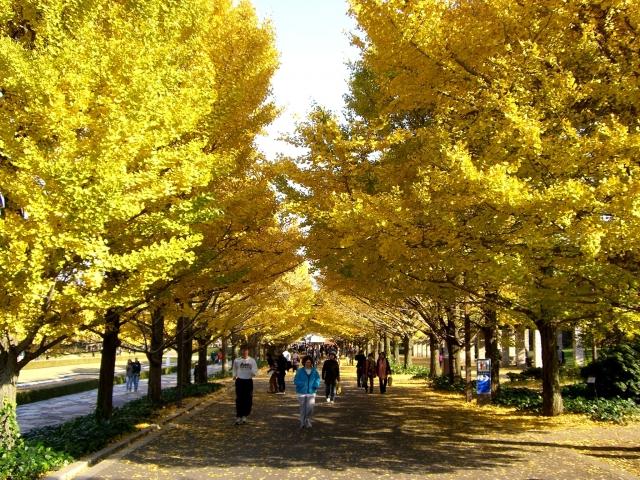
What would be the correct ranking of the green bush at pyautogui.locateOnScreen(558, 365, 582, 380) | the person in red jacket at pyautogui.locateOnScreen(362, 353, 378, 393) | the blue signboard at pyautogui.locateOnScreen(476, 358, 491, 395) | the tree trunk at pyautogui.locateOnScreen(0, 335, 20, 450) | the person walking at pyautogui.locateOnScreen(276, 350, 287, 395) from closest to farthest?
the tree trunk at pyautogui.locateOnScreen(0, 335, 20, 450) < the blue signboard at pyautogui.locateOnScreen(476, 358, 491, 395) < the person in red jacket at pyautogui.locateOnScreen(362, 353, 378, 393) < the person walking at pyautogui.locateOnScreen(276, 350, 287, 395) < the green bush at pyautogui.locateOnScreen(558, 365, 582, 380)

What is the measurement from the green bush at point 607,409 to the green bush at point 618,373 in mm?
1039

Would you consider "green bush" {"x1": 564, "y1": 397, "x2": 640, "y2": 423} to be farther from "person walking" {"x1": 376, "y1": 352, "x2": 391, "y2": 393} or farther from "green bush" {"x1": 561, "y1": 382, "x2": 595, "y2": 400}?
"person walking" {"x1": 376, "y1": 352, "x2": 391, "y2": 393}

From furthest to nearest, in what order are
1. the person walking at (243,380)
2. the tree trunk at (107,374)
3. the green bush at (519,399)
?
the green bush at (519,399) → the person walking at (243,380) → the tree trunk at (107,374)

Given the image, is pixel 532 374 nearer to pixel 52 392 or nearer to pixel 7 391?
pixel 52 392

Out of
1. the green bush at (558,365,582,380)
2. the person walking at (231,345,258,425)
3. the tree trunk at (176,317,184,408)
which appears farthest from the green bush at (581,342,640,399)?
the tree trunk at (176,317,184,408)

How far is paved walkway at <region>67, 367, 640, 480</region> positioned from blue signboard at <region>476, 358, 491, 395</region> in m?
0.92

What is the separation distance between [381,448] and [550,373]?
234 inches

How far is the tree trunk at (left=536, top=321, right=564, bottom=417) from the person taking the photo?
44.7 ft

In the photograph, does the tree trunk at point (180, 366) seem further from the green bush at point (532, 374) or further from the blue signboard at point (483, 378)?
the green bush at point (532, 374)

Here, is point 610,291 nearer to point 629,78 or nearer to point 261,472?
point 629,78

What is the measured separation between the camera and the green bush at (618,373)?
1555 centimetres

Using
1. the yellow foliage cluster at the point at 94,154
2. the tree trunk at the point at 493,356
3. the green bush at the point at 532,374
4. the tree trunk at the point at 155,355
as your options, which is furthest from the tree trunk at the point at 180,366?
the green bush at the point at 532,374

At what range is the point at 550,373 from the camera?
44.9 feet

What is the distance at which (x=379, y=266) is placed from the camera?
10.8 m
